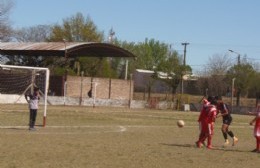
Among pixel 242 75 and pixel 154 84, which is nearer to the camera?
pixel 242 75

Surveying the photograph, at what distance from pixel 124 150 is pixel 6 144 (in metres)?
3.35

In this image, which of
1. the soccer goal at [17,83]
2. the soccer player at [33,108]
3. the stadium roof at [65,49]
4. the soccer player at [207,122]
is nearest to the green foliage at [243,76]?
the stadium roof at [65,49]

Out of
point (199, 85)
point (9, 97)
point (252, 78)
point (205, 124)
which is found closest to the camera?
point (205, 124)

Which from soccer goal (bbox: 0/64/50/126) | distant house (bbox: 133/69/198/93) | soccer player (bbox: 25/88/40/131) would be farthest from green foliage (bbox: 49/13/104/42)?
soccer player (bbox: 25/88/40/131)

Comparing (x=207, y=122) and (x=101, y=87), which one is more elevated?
(x=101, y=87)

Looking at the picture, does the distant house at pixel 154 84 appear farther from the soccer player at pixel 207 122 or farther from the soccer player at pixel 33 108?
the soccer player at pixel 207 122

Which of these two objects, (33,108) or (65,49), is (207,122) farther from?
(65,49)

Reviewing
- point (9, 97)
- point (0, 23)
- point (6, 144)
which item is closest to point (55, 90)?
point (9, 97)

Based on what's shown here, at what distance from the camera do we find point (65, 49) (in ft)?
180

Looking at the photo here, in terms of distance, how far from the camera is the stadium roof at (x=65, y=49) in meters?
56.3

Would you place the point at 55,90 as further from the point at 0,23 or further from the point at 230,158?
the point at 230,158

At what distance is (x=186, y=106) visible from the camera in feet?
217

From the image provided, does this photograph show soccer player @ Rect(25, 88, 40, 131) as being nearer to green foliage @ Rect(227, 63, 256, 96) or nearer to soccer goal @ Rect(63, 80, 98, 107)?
soccer goal @ Rect(63, 80, 98, 107)

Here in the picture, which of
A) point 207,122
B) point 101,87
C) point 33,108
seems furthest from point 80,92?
point 207,122
